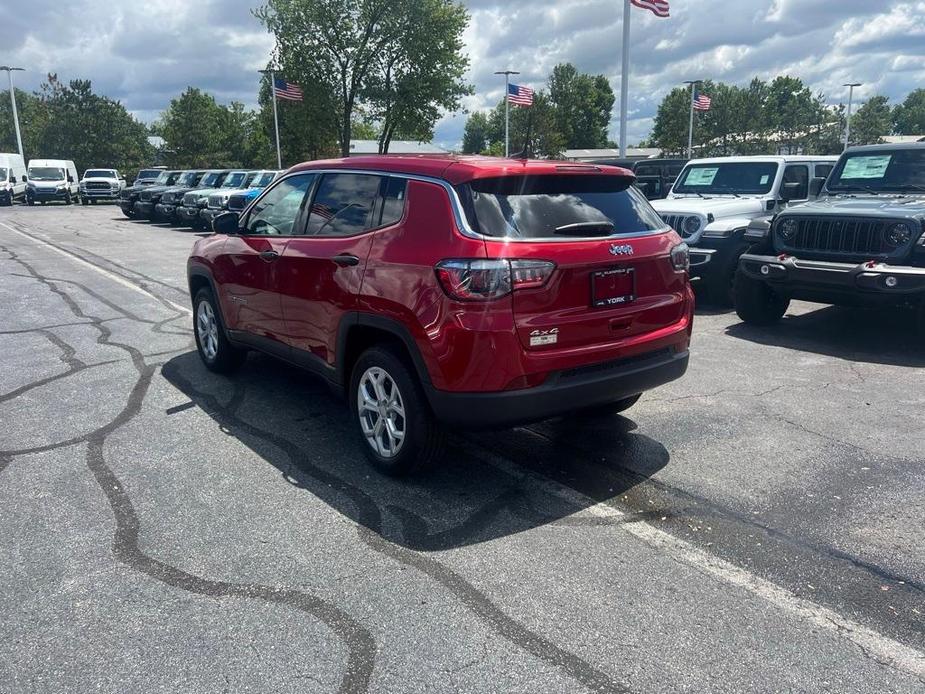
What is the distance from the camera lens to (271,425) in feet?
17.1

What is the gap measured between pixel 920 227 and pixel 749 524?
4.63 m

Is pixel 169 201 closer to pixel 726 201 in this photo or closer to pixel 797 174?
pixel 726 201

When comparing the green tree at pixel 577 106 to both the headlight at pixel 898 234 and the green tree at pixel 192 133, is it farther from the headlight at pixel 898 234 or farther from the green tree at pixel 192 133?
the headlight at pixel 898 234

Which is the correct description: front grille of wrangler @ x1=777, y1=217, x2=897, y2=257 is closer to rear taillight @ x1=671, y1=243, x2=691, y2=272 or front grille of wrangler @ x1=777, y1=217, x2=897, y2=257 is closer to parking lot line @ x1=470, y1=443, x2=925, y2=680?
rear taillight @ x1=671, y1=243, x2=691, y2=272

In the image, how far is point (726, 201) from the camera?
10297 mm

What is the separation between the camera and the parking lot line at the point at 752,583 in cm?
271

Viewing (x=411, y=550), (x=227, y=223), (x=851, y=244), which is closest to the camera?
(x=411, y=550)

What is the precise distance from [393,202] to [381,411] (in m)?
1.17

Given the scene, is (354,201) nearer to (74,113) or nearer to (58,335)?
(58,335)

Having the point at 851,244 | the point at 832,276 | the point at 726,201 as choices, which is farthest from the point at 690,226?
the point at 832,276

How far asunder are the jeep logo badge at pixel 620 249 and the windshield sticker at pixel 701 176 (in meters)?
7.89

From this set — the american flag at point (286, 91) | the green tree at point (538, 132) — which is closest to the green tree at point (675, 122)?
the green tree at point (538, 132)

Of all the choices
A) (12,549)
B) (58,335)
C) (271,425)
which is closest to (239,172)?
(58,335)

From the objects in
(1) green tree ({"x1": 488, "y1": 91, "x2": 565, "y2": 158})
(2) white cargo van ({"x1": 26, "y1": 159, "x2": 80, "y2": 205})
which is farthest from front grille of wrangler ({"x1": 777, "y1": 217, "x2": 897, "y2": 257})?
(1) green tree ({"x1": 488, "y1": 91, "x2": 565, "y2": 158})
